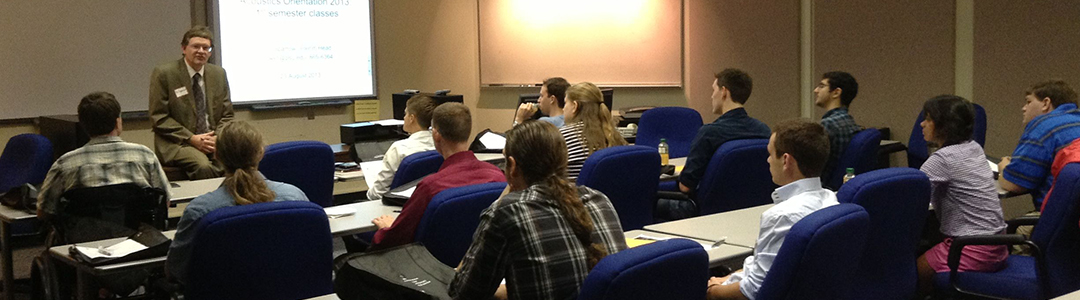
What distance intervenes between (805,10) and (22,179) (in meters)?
5.71

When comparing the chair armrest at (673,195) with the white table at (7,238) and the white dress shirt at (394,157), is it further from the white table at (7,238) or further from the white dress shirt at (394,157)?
the white table at (7,238)

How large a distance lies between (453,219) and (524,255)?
819 millimetres

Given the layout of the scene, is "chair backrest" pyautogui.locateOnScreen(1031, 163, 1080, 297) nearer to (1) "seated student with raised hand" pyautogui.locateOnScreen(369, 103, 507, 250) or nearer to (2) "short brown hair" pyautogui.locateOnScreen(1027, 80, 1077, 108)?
(2) "short brown hair" pyautogui.locateOnScreen(1027, 80, 1077, 108)

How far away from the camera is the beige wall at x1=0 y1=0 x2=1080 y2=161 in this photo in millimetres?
6750

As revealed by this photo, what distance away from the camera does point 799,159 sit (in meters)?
2.80

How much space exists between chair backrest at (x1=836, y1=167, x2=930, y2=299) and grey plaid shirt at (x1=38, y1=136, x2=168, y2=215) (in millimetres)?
2747

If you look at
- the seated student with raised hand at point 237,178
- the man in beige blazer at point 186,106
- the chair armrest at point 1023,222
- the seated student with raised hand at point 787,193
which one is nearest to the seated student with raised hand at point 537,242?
the seated student with raised hand at point 787,193

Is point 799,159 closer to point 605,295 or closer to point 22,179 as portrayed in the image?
point 605,295

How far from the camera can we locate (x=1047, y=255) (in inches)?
132

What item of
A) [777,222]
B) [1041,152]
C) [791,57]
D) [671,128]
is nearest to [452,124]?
[777,222]

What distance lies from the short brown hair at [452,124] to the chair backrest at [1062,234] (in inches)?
79.7

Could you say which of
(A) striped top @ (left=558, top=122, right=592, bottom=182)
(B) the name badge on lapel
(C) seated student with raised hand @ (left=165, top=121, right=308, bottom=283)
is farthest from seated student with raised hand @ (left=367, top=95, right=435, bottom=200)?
(B) the name badge on lapel

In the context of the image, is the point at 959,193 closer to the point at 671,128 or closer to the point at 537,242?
the point at 537,242

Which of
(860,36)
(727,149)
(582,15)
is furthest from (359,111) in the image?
(727,149)
